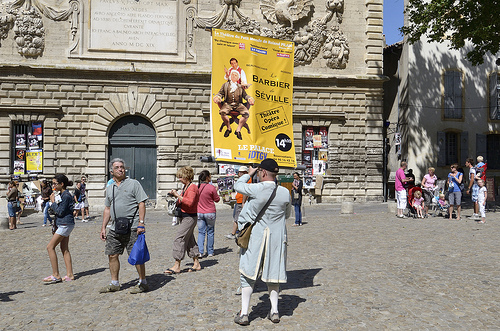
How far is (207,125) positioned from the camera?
20703 millimetres

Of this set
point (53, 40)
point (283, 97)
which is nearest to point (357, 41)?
point (53, 40)

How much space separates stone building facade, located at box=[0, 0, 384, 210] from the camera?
64.2ft

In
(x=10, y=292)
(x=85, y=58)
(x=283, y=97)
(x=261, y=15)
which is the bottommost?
(x=10, y=292)

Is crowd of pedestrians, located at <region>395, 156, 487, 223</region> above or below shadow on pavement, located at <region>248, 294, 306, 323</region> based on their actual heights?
above

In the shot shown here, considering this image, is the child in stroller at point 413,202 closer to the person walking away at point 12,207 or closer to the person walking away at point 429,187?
the person walking away at point 429,187

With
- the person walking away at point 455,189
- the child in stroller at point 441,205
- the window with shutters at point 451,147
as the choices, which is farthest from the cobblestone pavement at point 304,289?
the window with shutters at point 451,147

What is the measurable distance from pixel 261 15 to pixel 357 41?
4356 millimetres

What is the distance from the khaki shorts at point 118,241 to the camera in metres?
6.77

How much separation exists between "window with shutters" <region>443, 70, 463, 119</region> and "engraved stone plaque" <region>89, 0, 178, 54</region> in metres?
13.3

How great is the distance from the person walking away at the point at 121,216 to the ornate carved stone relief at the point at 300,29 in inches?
585

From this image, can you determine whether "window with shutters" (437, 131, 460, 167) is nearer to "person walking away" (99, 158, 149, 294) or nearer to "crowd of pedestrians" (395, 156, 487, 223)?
"crowd of pedestrians" (395, 156, 487, 223)

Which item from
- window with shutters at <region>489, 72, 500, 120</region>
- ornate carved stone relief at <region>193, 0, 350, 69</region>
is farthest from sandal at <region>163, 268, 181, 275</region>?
window with shutters at <region>489, 72, 500, 120</region>

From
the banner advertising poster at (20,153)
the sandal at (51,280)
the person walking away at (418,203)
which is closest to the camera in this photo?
the sandal at (51,280)

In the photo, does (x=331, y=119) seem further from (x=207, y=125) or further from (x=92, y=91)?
(x=92, y=91)
